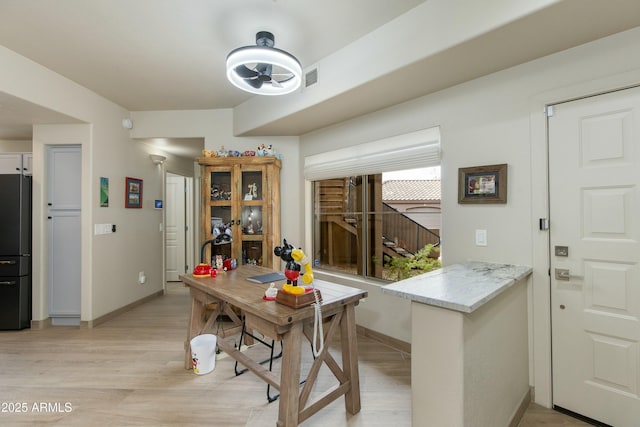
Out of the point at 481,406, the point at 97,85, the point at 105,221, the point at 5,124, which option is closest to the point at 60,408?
the point at 105,221

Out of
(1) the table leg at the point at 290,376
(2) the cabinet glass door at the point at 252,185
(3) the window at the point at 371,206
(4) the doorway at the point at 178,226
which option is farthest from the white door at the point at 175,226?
(1) the table leg at the point at 290,376

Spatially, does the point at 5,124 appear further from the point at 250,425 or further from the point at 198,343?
the point at 250,425

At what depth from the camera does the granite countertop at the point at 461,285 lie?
1303 mm

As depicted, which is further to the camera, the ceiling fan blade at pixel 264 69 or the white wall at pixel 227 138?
the white wall at pixel 227 138

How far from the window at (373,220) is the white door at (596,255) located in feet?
3.15

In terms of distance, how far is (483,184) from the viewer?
2229 mm

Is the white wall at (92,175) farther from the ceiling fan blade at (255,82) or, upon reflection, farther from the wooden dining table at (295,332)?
the ceiling fan blade at (255,82)

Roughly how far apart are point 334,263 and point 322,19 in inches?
102

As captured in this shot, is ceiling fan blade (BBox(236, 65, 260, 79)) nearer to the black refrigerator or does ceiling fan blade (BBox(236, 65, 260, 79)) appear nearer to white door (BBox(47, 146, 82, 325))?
white door (BBox(47, 146, 82, 325))

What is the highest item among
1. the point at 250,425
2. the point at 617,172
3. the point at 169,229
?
the point at 617,172

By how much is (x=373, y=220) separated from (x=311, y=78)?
1.57m

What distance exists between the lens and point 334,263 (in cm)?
372

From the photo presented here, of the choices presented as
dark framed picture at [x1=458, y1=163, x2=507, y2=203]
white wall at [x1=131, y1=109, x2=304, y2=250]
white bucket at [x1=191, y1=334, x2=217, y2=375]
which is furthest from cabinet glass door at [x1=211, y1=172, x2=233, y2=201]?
dark framed picture at [x1=458, y1=163, x2=507, y2=203]

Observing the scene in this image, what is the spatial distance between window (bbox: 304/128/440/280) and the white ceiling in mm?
447
